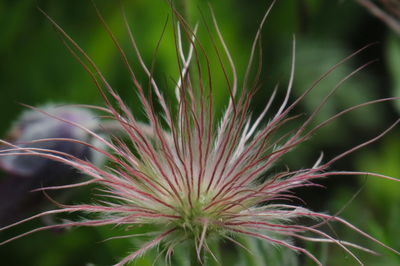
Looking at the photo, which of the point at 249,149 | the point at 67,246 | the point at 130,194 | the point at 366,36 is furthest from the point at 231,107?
the point at 366,36

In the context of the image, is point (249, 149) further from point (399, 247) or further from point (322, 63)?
point (322, 63)

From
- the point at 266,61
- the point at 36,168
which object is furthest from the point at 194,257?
the point at 266,61

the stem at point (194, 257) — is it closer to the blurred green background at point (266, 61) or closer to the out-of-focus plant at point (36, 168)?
the out-of-focus plant at point (36, 168)

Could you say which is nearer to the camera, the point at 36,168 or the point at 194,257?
the point at 194,257

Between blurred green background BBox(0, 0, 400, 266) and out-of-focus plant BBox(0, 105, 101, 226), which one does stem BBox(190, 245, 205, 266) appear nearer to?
out-of-focus plant BBox(0, 105, 101, 226)

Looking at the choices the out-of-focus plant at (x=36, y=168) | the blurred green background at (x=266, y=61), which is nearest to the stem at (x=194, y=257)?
the out-of-focus plant at (x=36, y=168)

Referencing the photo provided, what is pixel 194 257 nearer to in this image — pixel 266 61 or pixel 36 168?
pixel 36 168

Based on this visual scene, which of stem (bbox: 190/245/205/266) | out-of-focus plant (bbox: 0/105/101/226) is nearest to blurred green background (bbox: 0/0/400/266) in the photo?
out-of-focus plant (bbox: 0/105/101/226)

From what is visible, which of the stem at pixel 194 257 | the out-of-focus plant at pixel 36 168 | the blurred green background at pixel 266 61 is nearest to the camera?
the stem at pixel 194 257
